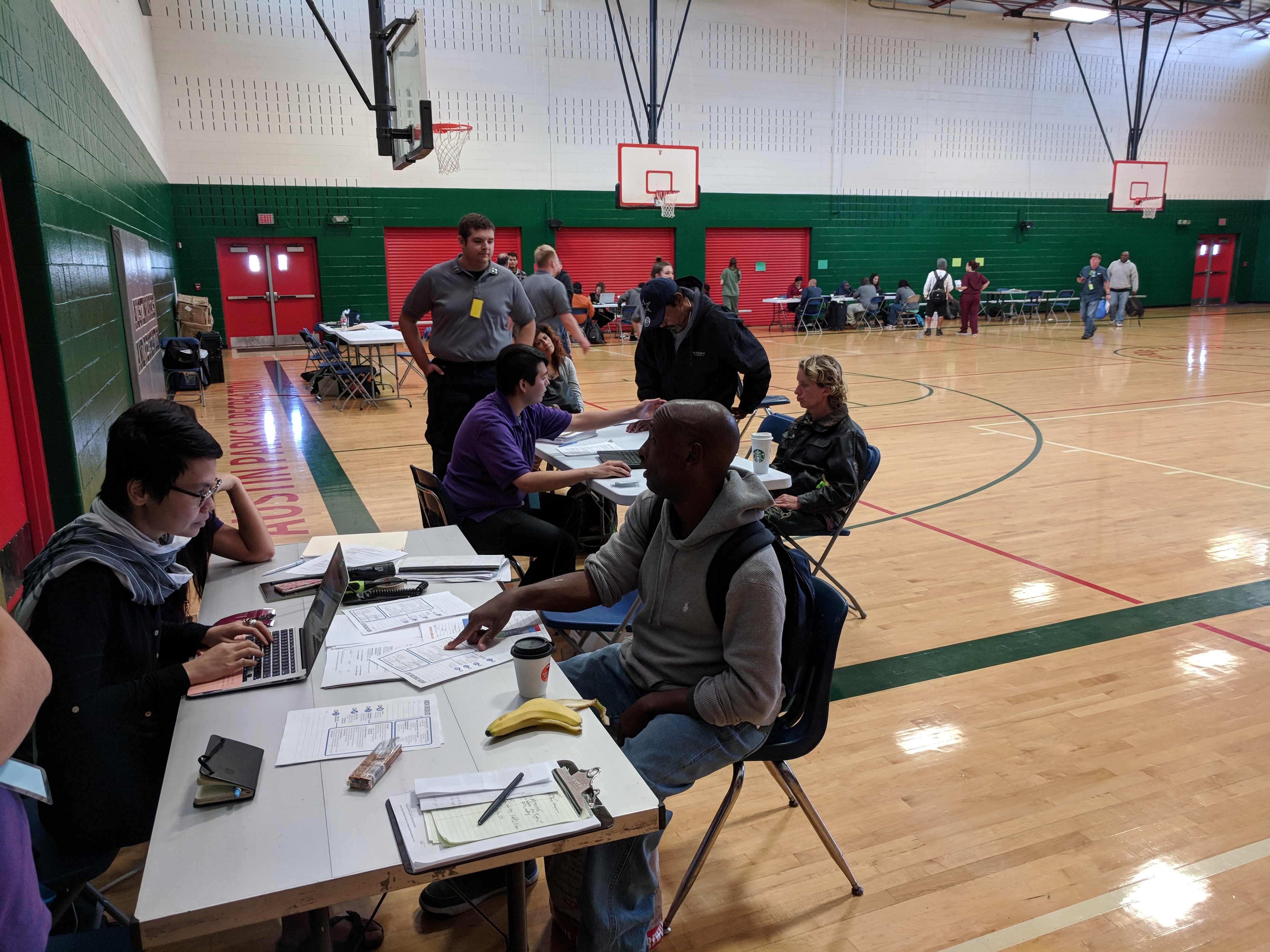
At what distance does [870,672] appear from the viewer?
3555 millimetres

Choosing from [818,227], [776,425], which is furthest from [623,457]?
[818,227]

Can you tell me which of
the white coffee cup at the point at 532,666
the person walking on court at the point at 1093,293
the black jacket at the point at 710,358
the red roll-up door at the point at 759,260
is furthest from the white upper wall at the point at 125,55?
the person walking on court at the point at 1093,293

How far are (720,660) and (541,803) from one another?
0.73 metres

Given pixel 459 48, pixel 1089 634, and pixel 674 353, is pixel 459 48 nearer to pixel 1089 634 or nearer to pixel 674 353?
pixel 674 353

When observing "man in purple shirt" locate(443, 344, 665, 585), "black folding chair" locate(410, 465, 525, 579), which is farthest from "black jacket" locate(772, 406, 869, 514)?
"black folding chair" locate(410, 465, 525, 579)

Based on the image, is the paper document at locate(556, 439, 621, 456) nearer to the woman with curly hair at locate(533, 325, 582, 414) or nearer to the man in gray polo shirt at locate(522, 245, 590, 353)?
the woman with curly hair at locate(533, 325, 582, 414)

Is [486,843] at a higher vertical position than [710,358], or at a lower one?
lower

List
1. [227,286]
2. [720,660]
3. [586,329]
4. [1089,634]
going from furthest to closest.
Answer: [586,329]
[227,286]
[1089,634]
[720,660]

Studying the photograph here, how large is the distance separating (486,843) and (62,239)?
3918mm

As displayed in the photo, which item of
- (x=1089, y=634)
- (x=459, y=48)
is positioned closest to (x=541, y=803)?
(x=1089, y=634)

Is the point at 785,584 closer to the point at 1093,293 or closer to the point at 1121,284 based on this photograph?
the point at 1093,293

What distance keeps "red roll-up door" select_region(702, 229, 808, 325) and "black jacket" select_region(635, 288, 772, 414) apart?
14647 mm

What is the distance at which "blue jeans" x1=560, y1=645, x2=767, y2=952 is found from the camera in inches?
72.4

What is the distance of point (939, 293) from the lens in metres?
18.0
